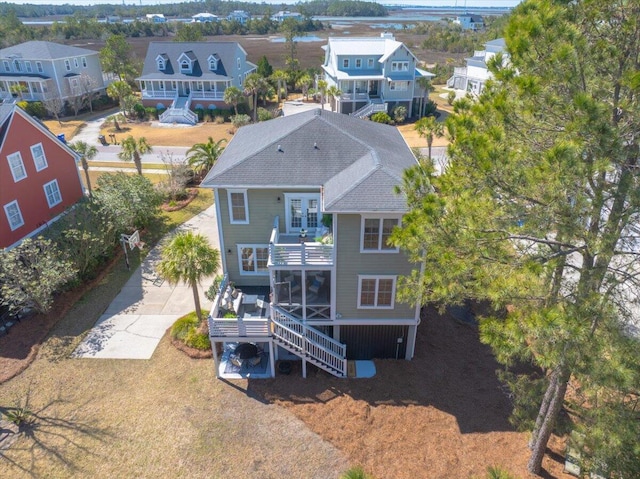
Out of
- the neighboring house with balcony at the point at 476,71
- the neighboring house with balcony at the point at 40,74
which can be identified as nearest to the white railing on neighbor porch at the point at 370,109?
→ the neighboring house with balcony at the point at 476,71

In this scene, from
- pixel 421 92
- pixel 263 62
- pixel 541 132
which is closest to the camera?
pixel 541 132

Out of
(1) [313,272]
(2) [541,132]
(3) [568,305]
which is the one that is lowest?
(1) [313,272]

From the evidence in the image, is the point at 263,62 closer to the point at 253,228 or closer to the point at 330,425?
the point at 253,228

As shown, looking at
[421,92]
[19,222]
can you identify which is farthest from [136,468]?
[421,92]

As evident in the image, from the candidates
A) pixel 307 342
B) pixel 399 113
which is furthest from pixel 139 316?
pixel 399 113

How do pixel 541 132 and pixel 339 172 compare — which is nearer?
pixel 541 132

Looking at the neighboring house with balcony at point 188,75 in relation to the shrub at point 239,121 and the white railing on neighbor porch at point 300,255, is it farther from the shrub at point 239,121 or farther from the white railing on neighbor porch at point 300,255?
the white railing on neighbor porch at point 300,255

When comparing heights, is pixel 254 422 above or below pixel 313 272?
below
